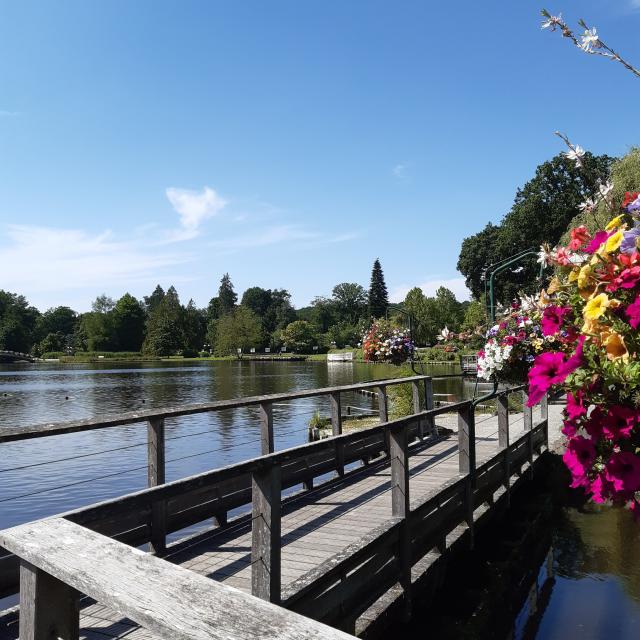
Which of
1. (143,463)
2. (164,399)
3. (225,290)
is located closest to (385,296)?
(225,290)

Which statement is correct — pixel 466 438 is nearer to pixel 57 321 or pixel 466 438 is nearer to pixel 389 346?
pixel 389 346

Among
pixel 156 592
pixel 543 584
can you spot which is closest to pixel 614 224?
pixel 156 592

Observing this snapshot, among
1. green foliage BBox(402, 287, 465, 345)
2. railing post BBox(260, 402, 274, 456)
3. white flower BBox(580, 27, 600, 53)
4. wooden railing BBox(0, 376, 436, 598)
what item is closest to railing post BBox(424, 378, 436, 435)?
wooden railing BBox(0, 376, 436, 598)

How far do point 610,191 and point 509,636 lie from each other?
206 inches

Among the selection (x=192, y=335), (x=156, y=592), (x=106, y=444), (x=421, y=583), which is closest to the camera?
(x=156, y=592)

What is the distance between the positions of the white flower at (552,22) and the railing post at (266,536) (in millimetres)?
2436

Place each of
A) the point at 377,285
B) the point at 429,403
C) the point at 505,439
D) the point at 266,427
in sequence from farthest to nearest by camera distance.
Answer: the point at 377,285, the point at 429,403, the point at 505,439, the point at 266,427

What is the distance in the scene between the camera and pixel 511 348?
5.37m

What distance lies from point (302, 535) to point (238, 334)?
101m

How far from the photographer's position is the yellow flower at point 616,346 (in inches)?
77.5

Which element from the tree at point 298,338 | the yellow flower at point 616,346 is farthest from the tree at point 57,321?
the yellow flower at point 616,346

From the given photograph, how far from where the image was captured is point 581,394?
2186 mm

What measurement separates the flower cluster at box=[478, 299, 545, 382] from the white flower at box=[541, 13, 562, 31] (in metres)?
3.03

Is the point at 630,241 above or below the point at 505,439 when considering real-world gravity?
above
